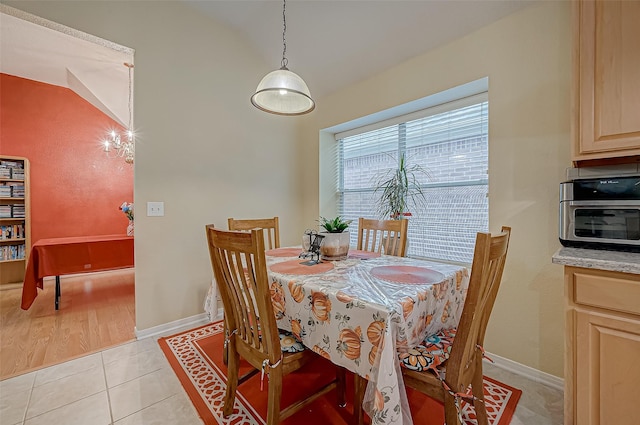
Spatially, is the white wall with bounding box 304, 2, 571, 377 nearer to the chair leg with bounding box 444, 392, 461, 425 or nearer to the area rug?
the area rug

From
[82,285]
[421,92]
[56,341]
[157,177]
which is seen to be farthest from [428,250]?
[82,285]

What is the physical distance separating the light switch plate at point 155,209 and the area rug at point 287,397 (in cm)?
114

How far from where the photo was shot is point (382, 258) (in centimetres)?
181

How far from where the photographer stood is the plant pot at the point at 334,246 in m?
1.69

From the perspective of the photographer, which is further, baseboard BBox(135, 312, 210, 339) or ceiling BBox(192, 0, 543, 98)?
baseboard BBox(135, 312, 210, 339)

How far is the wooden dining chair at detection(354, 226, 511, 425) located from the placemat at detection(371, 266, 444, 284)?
25 cm

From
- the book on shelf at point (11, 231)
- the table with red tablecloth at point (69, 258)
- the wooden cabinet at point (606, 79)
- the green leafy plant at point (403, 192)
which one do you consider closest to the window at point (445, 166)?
the green leafy plant at point (403, 192)

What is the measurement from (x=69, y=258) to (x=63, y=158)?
7.01ft

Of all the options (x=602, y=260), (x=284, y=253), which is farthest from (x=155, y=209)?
(x=602, y=260)

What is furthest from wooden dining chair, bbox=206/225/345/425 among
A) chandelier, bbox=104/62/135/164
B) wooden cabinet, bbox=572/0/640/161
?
chandelier, bbox=104/62/135/164

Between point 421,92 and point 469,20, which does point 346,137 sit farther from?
point 469,20

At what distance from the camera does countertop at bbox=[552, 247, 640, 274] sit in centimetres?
105

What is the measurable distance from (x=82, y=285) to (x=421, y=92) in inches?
197

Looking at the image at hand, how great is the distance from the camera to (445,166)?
2.47 m
